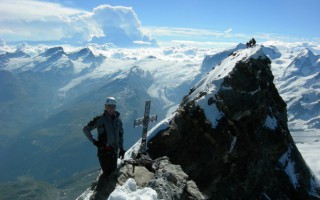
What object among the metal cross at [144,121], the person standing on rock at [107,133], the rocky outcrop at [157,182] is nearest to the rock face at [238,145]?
the metal cross at [144,121]

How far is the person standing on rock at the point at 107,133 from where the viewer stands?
21.7m

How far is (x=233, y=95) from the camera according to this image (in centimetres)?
4062

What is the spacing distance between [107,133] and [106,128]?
1.01 feet

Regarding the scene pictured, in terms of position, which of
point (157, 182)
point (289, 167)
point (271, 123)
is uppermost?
point (157, 182)

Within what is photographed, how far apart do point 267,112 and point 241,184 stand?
870cm


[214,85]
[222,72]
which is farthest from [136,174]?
[222,72]

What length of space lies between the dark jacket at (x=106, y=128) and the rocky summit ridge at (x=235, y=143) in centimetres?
1355

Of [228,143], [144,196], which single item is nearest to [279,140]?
[228,143]

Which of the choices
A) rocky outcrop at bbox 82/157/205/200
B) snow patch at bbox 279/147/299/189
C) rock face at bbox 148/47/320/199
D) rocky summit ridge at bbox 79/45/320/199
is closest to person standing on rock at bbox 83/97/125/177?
rocky outcrop at bbox 82/157/205/200

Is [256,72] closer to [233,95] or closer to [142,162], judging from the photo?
[233,95]

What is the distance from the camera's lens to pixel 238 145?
3844cm

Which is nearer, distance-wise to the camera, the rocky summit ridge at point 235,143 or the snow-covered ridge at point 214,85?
the rocky summit ridge at point 235,143

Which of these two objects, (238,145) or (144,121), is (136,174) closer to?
(144,121)

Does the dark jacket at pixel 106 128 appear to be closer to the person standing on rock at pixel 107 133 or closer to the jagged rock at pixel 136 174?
the person standing on rock at pixel 107 133
